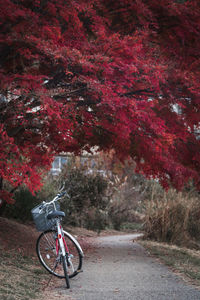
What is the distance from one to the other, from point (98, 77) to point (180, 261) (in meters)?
4.09

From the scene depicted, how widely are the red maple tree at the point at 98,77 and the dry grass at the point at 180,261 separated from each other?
1612 mm

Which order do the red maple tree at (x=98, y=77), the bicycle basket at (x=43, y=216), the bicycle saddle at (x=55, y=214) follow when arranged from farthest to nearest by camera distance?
the red maple tree at (x=98, y=77)
the bicycle basket at (x=43, y=216)
the bicycle saddle at (x=55, y=214)

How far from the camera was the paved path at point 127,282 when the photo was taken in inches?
218

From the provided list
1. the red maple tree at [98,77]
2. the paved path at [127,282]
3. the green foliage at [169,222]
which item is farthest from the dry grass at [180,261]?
the red maple tree at [98,77]

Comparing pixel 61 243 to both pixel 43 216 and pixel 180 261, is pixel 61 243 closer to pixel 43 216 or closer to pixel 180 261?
pixel 43 216

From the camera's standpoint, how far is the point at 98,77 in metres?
7.16

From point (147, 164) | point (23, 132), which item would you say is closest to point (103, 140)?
point (147, 164)

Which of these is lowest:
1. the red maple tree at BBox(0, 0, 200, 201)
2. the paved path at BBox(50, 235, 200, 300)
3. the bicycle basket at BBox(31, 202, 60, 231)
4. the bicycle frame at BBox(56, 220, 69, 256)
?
the paved path at BBox(50, 235, 200, 300)

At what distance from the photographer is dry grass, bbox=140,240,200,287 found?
6.91 meters

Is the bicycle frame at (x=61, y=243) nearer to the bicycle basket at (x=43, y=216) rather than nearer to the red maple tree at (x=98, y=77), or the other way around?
the bicycle basket at (x=43, y=216)

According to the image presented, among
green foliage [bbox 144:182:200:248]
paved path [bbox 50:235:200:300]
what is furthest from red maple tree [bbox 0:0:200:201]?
green foliage [bbox 144:182:200:248]

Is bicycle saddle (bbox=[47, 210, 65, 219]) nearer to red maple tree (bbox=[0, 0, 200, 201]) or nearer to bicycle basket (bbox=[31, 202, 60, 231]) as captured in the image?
bicycle basket (bbox=[31, 202, 60, 231])

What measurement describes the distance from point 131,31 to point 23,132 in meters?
3.26

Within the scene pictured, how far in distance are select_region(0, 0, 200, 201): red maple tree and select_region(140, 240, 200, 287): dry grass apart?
5.29 ft
